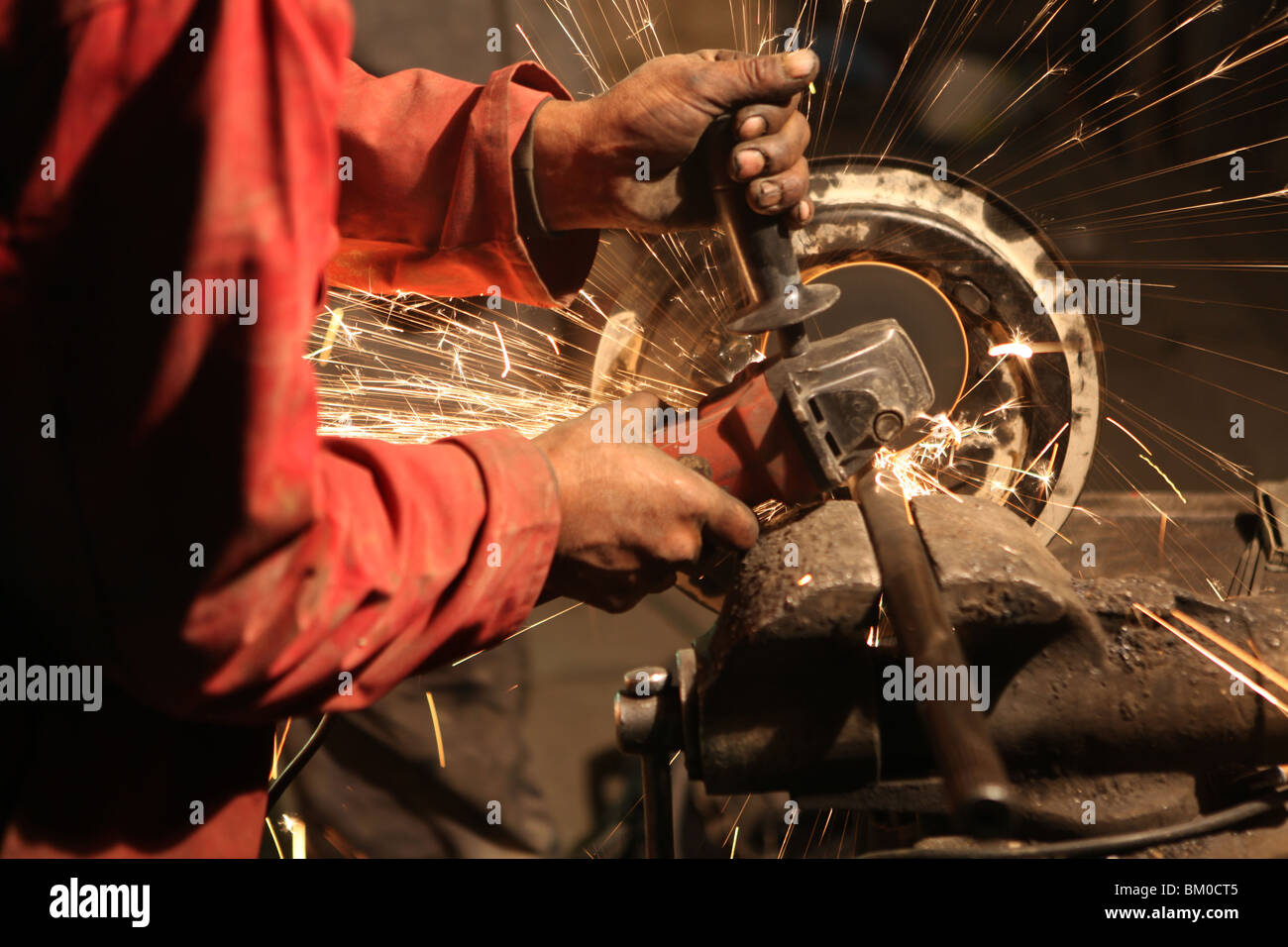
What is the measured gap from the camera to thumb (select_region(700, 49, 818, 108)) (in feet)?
4.25

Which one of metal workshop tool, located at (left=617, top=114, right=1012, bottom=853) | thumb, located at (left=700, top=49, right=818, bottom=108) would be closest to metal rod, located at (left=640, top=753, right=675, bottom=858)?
metal workshop tool, located at (left=617, top=114, right=1012, bottom=853)

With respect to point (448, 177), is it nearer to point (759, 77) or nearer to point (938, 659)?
point (759, 77)

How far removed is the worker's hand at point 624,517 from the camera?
3.80ft

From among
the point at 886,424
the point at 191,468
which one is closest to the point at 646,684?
the point at 886,424

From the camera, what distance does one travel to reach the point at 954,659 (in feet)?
2.96

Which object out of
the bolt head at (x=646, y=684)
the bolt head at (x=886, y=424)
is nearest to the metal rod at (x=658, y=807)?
the bolt head at (x=646, y=684)

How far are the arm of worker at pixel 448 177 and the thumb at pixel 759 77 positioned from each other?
1.10 ft

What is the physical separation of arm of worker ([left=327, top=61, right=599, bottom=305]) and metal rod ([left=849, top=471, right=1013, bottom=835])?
2.53 ft

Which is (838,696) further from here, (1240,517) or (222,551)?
(1240,517)

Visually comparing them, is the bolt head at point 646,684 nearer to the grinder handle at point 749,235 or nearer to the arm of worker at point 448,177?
the grinder handle at point 749,235

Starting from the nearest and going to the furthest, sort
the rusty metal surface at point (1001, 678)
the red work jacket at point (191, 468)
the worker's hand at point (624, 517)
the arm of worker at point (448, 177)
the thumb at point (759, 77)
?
1. the red work jacket at point (191, 468)
2. the rusty metal surface at point (1001, 678)
3. the worker's hand at point (624, 517)
4. the thumb at point (759, 77)
5. the arm of worker at point (448, 177)

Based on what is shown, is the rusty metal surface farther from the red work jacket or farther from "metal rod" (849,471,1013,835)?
the red work jacket

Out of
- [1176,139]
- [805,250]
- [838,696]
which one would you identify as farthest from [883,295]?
[838,696]

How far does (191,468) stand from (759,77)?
3.36 ft
